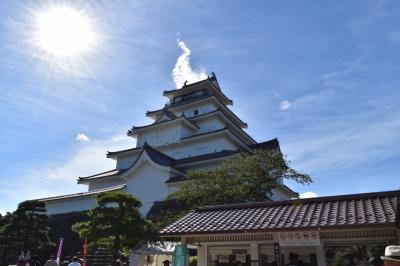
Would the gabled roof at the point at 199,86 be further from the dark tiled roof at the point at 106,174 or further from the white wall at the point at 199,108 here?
the dark tiled roof at the point at 106,174

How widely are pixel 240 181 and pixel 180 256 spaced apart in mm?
7398

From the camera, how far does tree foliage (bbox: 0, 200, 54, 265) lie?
21125mm

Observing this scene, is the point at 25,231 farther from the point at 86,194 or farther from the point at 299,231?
the point at 299,231

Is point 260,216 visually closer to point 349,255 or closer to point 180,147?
point 349,255

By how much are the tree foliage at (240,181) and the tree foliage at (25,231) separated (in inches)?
411

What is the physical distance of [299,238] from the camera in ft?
28.5

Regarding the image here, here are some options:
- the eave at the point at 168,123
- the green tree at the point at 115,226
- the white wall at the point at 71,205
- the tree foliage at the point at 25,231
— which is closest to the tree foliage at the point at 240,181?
the green tree at the point at 115,226

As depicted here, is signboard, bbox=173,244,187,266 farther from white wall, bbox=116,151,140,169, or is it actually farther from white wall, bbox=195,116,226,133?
white wall, bbox=116,151,140,169

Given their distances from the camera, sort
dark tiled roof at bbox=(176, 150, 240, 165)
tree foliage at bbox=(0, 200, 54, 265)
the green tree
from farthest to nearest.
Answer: dark tiled roof at bbox=(176, 150, 240, 165) → tree foliage at bbox=(0, 200, 54, 265) → the green tree

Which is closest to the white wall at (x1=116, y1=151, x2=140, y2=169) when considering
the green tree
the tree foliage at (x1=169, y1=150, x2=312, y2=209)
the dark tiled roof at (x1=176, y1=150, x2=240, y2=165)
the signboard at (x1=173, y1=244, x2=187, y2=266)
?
the dark tiled roof at (x1=176, y1=150, x2=240, y2=165)

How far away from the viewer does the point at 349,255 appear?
28.9ft

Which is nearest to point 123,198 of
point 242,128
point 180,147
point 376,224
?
point 376,224

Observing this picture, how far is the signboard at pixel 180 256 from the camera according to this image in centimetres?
1022

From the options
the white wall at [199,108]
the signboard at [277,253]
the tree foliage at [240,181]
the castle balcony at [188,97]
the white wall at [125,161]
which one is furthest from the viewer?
the castle balcony at [188,97]
